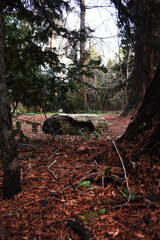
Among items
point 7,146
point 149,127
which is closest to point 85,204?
point 7,146

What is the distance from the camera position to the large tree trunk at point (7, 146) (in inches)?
52.7

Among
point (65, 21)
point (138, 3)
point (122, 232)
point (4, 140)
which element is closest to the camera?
point (122, 232)

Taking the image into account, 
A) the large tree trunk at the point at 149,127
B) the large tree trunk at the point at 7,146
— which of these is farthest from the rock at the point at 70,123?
the large tree trunk at the point at 7,146

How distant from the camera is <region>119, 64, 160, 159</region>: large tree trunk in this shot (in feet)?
5.30

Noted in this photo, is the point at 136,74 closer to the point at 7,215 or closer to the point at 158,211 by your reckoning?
the point at 158,211

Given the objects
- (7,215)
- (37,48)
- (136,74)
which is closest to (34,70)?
(37,48)

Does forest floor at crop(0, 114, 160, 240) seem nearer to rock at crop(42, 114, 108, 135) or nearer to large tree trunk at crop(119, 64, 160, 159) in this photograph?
large tree trunk at crop(119, 64, 160, 159)

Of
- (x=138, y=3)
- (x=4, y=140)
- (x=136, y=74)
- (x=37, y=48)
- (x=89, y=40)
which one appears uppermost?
(x=138, y=3)

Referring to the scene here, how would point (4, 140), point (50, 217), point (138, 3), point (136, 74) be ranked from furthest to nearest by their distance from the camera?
point (136, 74) < point (138, 3) < point (4, 140) < point (50, 217)

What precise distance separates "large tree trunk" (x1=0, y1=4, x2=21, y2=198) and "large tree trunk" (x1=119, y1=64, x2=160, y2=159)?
4.06ft

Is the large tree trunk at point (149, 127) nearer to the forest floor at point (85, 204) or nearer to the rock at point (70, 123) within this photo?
the forest floor at point (85, 204)

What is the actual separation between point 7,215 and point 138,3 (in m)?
3.04

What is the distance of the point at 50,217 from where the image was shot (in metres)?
1.15

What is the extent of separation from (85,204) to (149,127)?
3.40 feet
